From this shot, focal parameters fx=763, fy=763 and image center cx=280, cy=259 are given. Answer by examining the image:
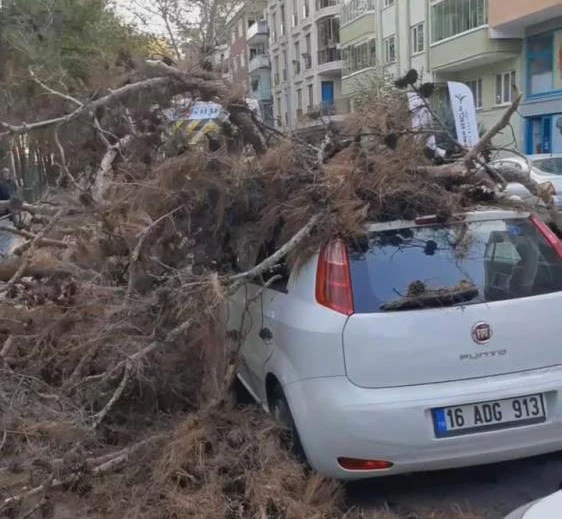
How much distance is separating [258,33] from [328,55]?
1871 cm

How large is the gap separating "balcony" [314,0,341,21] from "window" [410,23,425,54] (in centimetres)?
1654

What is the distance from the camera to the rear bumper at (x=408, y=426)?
3.53 m

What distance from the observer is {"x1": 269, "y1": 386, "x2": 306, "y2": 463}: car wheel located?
3.92 metres

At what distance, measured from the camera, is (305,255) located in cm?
402

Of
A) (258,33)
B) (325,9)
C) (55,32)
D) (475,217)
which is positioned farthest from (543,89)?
(258,33)

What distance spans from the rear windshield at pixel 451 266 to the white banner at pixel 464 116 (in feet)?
3.04

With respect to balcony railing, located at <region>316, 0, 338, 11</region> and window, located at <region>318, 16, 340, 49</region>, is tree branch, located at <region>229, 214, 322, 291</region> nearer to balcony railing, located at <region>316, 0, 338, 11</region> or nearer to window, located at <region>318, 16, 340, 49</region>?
window, located at <region>318, 16, 340, 49</region>

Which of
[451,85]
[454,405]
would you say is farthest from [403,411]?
[451,85]

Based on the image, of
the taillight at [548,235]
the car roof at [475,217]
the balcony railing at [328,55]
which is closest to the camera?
the car roof at [475,217]

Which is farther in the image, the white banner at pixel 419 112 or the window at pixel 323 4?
the window at pixel 323 4

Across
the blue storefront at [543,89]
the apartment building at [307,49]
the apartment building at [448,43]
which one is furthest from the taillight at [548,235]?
the apartment building at [307,49]

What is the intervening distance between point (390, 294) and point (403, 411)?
0.57m

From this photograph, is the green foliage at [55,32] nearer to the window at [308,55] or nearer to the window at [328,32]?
the window at [328,32]

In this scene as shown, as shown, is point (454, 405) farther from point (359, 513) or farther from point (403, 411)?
point (359, 513)
